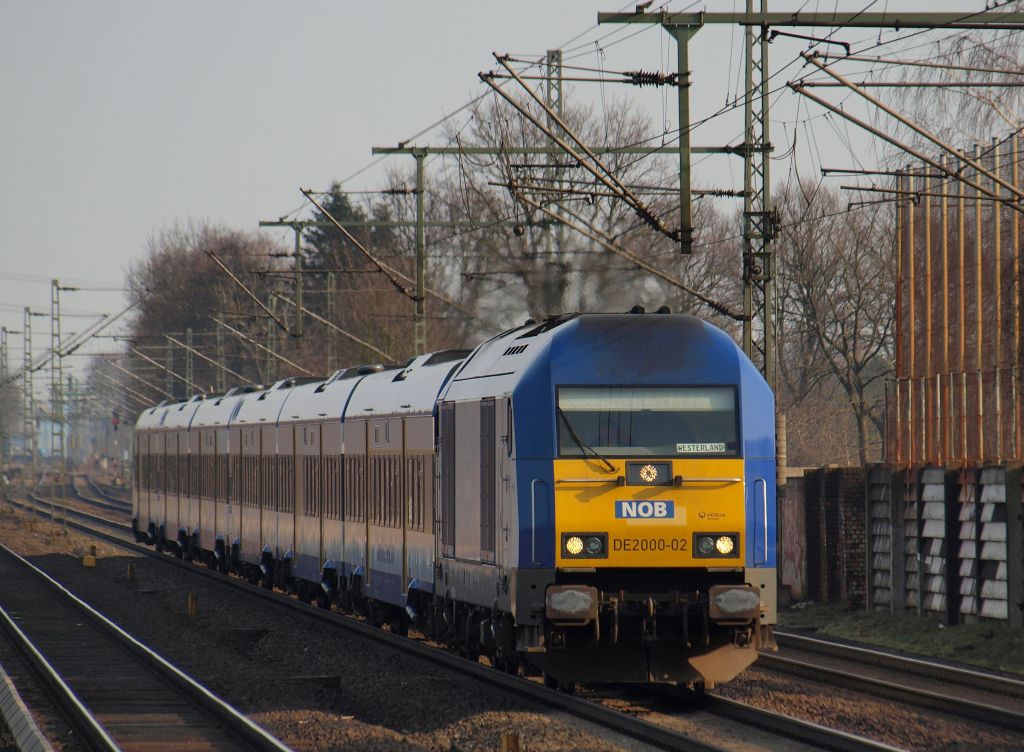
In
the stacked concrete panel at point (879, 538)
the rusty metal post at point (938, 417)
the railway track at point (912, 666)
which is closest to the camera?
the railway track at point (912, 666)

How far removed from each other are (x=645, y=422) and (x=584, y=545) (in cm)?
120

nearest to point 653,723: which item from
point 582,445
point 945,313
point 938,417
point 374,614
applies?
point 582,445

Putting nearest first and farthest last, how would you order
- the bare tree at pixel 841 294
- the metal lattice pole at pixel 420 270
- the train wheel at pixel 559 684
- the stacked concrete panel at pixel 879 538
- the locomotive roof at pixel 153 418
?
the train wheel at pixel 559 684
the stacked concrete panel at pixel 879 538
the metal lattice pole at pixel 420 270
the locomotive roof at pixel 153 418
the bare tree at pixel 841 294

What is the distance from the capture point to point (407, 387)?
20.6 m

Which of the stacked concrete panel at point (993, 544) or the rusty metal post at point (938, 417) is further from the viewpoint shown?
the rusty metal post at point (938, 417)

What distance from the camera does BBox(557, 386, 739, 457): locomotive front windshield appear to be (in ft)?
46.8

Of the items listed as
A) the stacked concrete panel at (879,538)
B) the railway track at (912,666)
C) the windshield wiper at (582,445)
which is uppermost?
the windshield wiper at (582,445)

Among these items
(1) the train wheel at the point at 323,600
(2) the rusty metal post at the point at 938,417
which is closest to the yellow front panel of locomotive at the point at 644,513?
(2) the rusty metal post at the point at 938,417

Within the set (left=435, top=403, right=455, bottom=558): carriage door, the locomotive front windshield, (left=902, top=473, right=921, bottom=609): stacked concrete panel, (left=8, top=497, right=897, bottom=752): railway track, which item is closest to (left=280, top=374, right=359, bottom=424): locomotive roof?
(left=8, top=497, right=897, bottom=752): railway track

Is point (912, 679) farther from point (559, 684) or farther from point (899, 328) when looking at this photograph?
point (899, 328)

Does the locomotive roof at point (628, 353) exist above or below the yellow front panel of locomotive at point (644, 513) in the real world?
above

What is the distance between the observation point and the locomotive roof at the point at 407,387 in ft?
62.4

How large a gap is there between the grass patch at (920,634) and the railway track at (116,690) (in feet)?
27.9

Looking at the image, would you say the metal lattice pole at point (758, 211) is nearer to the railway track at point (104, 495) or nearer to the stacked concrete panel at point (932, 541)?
the stacked concrete panel at point (932, 541)
